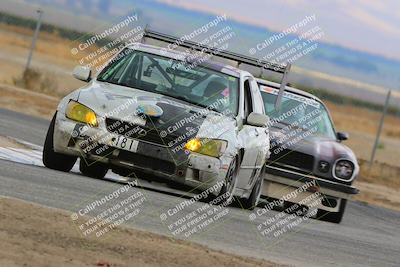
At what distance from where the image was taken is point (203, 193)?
516 inches

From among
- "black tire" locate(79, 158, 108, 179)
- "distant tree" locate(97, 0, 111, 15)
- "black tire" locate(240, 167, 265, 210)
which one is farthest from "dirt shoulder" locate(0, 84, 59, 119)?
"distant tree" locate(97, 0, 111, 15)

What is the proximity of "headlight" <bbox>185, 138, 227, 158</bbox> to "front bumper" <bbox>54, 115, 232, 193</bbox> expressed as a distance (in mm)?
51

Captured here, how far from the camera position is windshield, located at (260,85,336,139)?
673 inches

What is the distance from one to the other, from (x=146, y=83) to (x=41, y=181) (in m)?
2.32

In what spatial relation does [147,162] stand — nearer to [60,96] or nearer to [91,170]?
[91,170]

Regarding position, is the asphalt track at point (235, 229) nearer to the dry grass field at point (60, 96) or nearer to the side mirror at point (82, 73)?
the side mirror at point (82, 73)

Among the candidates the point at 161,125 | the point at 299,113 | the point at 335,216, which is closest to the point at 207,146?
the point at 161,125

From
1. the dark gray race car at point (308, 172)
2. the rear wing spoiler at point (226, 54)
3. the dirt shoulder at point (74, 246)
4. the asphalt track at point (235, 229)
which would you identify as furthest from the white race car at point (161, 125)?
the dirt shoulder at point (74, 246)

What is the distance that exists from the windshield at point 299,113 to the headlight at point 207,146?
13.3 ft

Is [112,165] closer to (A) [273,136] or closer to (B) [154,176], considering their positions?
(B) [154,176]

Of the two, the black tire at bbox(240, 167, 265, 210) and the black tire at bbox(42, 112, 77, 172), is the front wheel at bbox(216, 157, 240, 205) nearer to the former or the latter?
the black tire at bbox(240, 167, 265, 210)

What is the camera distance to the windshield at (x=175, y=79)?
44.8 ft

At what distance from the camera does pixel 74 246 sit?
27.7ft

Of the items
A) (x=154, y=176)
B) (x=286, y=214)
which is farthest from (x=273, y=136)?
(x=154, y=176)
